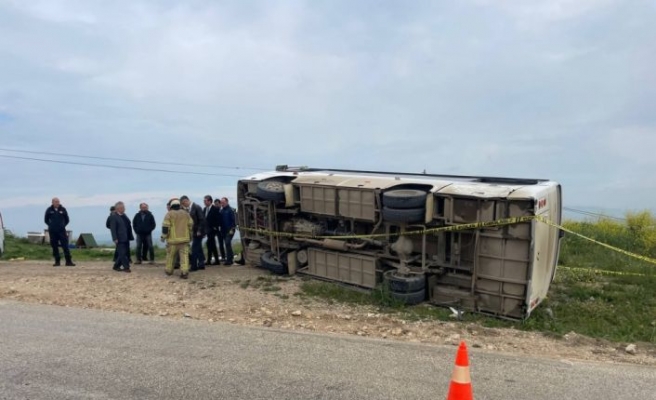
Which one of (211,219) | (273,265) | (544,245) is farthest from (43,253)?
(544,245)

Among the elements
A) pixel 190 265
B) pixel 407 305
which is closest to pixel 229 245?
pixel 190 265

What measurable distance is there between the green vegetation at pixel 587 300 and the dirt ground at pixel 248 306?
1.23 feet

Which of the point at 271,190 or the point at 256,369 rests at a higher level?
the point at 271,190

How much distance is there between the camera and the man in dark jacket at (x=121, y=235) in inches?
452

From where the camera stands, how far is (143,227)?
40.7 feet

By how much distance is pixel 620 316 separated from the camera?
797 centimetres

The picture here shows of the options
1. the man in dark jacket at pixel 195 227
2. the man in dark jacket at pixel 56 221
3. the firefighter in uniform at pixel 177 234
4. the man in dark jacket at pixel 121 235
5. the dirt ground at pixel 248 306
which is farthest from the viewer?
the man in dark jacket at pixel 56 221

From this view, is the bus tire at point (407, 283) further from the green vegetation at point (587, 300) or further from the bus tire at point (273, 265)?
the bus tire at point (273, 265)

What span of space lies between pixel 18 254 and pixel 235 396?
14.6 meters

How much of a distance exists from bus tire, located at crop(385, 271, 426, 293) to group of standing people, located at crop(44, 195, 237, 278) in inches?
188

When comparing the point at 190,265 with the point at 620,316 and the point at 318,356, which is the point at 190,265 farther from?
the point at 620,316

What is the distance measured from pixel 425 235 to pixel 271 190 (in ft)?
12.2

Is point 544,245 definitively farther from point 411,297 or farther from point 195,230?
point 195,230

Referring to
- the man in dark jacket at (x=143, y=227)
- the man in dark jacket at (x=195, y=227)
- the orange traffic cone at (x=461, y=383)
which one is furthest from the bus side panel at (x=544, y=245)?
the man in dark jacket at (x=143, y=227)
